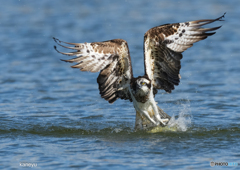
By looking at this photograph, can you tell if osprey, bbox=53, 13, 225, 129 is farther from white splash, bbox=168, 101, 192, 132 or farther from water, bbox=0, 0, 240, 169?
water, bbox=0, 0, 240, 169

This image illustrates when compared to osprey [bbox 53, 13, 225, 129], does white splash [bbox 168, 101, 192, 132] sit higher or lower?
lower

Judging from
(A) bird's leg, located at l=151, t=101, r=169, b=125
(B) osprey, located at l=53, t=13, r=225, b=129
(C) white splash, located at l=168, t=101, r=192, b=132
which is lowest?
(C) white splash, located at l=168, t=101, r=192, b=132

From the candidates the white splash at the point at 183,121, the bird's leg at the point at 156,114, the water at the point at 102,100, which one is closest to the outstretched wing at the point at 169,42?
the bird's leg at the point at 156,114

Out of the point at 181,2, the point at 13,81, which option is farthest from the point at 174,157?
the point at 181,2

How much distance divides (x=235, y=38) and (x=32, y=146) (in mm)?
10668

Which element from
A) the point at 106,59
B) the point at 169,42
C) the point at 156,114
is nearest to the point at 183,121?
the point at 156,114

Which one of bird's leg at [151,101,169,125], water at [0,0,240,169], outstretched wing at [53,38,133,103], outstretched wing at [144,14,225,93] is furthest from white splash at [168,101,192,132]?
outstretched wing at [53,38,133,103]

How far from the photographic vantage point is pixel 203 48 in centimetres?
1628

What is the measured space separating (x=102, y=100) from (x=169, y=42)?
3682mm

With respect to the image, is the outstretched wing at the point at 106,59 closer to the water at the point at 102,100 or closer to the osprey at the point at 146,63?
the osprey at the point at 146,63

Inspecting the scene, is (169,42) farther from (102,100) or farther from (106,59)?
(102,100)

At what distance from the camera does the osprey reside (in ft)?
28.0

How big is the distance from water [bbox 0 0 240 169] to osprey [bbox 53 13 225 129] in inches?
26.0

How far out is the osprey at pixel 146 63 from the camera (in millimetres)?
8523
